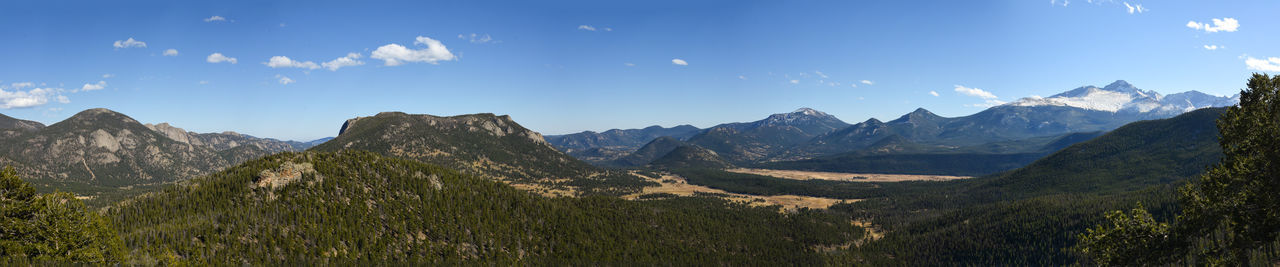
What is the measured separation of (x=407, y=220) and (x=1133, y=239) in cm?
16635

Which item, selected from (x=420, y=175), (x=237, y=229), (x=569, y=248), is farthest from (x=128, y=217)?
(x=569, y=248)

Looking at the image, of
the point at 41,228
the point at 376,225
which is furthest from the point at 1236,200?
the point at 376,225

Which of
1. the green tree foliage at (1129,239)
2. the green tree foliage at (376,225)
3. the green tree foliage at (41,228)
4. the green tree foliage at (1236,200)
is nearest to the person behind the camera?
the green tree foliage at (1236,200)

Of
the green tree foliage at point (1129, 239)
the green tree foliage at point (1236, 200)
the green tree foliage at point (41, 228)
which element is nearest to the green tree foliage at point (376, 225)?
the green tree foliage at point (41, 228)

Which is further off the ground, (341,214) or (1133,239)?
(1133,239)

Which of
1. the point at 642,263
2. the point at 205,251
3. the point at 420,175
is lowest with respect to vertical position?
the point at 642,263

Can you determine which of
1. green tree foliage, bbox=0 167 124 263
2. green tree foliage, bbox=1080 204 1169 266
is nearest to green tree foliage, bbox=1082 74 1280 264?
green tree foliage, bbox=1080 204 1169 266

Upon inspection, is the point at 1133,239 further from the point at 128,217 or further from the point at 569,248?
the point at 128,217

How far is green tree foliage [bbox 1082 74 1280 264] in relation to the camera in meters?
36.6

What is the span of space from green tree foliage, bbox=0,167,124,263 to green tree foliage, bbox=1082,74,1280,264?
4834 inches

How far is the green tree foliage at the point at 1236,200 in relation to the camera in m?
36.6

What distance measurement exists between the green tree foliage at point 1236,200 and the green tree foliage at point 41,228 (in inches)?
4834

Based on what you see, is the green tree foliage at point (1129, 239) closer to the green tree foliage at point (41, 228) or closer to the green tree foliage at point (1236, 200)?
the green tree foliage at point (1236, 200)

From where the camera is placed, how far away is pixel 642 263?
166000mm
